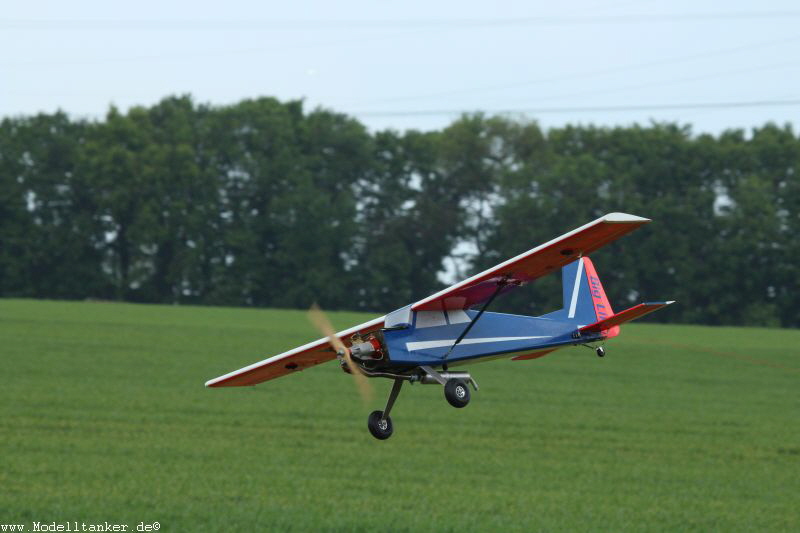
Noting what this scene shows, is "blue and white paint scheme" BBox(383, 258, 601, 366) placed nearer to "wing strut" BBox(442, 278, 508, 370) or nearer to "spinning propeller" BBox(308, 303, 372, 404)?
"wing strut" BBox(442, 278, 508, 370)

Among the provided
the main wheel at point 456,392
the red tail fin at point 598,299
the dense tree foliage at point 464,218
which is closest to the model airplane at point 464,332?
the main wheel at point 456,392

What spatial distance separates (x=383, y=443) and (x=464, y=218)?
247 ft

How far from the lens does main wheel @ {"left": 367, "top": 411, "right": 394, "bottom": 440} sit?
25.2 ft

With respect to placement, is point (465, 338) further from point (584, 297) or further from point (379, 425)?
point (584, 297)

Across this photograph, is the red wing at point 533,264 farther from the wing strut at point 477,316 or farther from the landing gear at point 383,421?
the landing gear at point 383,421

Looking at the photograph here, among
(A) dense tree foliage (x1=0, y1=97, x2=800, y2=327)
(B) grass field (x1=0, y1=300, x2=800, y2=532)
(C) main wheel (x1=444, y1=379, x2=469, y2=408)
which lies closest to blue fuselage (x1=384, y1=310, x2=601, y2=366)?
(C) main wheel (x1=444, y1=379, x2=469, y2=408)

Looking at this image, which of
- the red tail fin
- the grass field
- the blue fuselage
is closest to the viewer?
the blue fuselage

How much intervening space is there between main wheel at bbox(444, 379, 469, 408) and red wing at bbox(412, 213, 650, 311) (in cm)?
57

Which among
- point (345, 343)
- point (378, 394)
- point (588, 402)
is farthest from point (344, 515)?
point (345, 343)

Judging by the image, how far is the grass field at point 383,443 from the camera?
6281 cm

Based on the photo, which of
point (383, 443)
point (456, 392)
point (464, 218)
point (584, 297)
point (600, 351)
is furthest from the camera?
point (383, 443)

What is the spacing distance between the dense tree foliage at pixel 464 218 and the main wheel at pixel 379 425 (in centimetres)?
361

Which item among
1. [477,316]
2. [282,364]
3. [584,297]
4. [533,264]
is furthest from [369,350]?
[584,297]

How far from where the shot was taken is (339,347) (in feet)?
27.5
